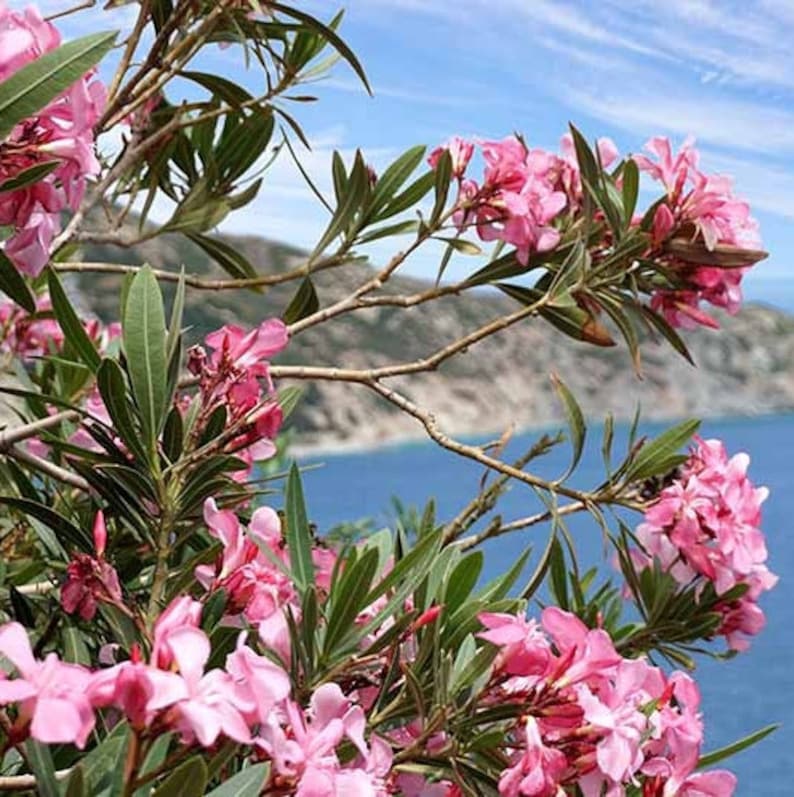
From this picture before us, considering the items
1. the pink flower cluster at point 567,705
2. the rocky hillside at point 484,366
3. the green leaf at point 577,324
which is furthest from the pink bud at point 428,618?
the rocky hillside at point 484,366

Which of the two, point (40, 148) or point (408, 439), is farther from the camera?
point (408, 439)

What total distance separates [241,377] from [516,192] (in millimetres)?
580

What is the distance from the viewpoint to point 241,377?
974 mm

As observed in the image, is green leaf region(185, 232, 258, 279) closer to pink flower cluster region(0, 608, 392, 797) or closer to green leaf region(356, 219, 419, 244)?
green leaf region(356, 219, 419, 244)

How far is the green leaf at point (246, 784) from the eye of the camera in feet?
2.05

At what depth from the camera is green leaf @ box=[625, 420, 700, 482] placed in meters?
1.35

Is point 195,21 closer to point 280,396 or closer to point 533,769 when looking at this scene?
point 280,396

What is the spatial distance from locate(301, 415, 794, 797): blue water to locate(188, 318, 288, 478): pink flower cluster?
0.26 metres

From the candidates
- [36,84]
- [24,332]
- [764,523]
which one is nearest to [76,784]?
[36,84]

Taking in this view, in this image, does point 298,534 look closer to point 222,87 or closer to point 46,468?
point 46,468

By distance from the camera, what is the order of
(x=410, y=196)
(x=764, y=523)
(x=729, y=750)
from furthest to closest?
(x=764, y=523), (x=410, y=196), (x=729, y=750)

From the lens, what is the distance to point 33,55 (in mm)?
778

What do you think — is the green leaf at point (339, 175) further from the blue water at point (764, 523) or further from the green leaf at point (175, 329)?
the green leaf at point (175, 329)

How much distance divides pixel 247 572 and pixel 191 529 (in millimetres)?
70
